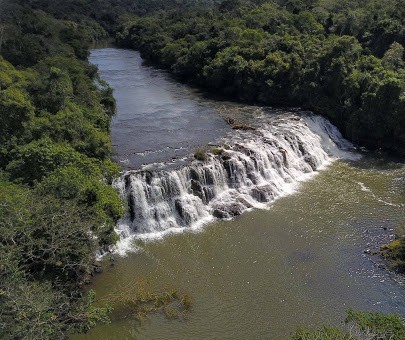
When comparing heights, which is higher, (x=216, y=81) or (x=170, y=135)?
(x=216, y=81)

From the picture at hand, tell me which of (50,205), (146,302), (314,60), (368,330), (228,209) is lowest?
(146,302)

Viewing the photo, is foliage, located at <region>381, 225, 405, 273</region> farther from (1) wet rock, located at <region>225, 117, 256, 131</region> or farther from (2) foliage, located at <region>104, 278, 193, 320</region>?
(1) wet rock, located at <region>225, 117, 256, 131</region>

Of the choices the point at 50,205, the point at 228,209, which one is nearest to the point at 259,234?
the point at 228,209

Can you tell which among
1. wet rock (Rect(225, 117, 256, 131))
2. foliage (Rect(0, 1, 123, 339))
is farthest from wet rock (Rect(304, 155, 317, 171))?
foliage (Rect(0, 1, 123, 339))

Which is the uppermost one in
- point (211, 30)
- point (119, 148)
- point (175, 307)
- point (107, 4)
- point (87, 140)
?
point (107, 4)

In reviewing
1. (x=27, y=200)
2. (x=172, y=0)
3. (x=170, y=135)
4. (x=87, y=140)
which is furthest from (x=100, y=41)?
(x=27, y=200)

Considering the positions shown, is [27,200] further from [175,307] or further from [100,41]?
[100,41]

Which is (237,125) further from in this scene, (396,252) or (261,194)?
(396,252)
